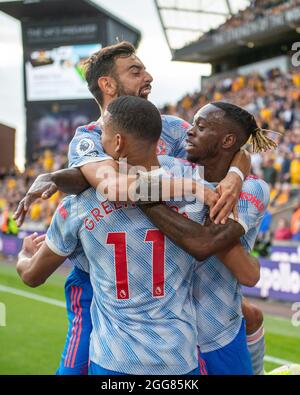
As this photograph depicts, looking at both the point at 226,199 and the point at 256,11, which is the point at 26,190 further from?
the point at 226,199

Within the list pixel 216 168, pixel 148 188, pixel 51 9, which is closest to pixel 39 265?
pixel 148 188

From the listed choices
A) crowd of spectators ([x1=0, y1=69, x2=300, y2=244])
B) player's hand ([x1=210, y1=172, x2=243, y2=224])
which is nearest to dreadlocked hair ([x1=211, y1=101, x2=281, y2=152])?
player's hand ([x1=210, y1=172, x2=243, y2=224])

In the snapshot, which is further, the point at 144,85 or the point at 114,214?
the point at 144,85

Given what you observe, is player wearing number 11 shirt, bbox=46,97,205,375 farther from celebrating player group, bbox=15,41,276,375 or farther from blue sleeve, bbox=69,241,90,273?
blue sleeve, bbox=69,241,90,273

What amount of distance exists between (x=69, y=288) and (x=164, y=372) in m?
0.75

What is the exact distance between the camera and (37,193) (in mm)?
2779

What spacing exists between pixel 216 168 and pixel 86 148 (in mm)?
566

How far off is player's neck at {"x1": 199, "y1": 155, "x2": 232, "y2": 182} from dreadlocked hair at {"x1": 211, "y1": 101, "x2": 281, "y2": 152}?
0.16 meters

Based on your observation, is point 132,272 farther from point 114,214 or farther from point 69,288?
point 69,288

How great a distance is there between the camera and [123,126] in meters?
2.54

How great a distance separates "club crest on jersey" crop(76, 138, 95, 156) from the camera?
111 inches

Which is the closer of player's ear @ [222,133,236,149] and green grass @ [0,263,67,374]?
player's ear @ [222,133,236,149]
